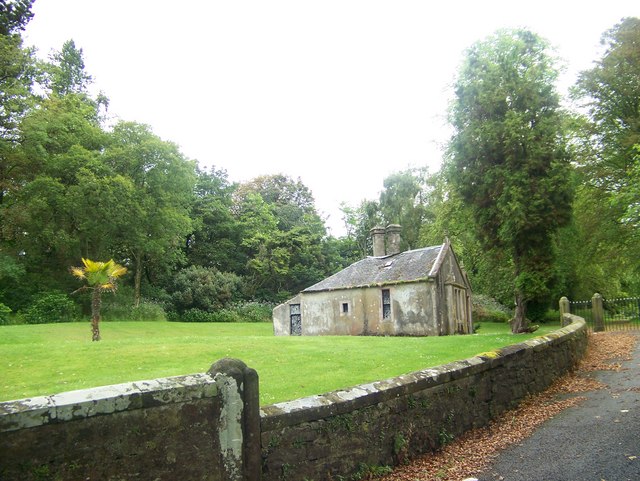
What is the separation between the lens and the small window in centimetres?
2941

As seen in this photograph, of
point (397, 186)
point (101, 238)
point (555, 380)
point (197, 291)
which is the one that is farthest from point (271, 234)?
point (555, 380)

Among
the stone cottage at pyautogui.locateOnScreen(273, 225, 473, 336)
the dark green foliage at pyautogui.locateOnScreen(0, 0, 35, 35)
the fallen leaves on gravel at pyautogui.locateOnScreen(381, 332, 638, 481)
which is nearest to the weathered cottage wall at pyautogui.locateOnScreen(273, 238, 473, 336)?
the stone cottage at pyautogui.locateOnScreen(273, 225, 473, 336)

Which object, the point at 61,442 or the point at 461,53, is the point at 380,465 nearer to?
the point at 61,442

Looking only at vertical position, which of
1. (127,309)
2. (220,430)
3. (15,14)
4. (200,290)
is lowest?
(220,430)

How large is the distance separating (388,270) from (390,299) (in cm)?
245

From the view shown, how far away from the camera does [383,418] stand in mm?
5766

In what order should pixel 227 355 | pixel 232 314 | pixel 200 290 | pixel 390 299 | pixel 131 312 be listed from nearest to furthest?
pixel 227 355 → pixel 390 299 → pixel 131 312 → pixel 200 290 → pixel 232 314

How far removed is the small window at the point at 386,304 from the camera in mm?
29406

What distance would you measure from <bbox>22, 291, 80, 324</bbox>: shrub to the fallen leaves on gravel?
33052 mm

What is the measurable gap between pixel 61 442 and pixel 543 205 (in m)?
19.4

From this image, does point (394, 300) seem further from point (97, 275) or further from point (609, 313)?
point (97, 275)

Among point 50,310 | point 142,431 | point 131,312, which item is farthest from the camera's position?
point 131,312

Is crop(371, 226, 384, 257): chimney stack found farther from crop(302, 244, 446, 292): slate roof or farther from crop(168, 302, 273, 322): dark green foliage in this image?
crop(168, 302, 273, 322): dark green foliage

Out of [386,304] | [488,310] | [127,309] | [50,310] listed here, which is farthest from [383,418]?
[488,310]
